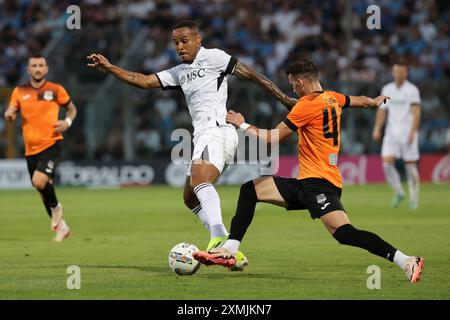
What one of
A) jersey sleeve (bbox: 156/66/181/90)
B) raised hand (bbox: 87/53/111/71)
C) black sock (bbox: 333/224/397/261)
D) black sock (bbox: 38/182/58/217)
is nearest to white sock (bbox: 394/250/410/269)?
black sock (bbox: 333/224/397/261)

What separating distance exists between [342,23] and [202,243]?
1882 centimetres

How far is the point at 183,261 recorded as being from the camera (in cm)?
949

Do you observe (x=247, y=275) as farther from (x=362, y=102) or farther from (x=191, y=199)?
(x=362, y=102)

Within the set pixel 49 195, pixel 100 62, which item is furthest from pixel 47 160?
pixel 100 62

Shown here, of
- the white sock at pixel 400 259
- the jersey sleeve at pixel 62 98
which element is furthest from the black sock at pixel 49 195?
the white sock at pixel 400 259

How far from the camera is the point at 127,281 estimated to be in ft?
29.9

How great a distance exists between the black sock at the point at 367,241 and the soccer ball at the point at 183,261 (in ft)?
4.89

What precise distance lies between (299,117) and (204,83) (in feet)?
4.93

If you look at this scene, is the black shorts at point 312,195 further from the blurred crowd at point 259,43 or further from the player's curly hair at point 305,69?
the blurred crowd at point 259,43

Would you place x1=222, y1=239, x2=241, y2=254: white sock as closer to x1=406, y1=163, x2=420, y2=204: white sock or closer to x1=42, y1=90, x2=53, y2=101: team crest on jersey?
x1=42, y1=90, x2=53, y2=101: team crest on jersey

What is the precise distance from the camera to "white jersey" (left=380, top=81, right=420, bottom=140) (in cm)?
1959

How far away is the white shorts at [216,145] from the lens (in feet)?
33.2

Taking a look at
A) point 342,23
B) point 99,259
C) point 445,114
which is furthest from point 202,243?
point 342,23

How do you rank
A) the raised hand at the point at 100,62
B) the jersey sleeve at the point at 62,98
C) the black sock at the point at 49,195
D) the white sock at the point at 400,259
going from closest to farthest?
the white sock at the point at 400,259, the raised hand at the point at 100,62, the black sock at the point at 49,195, the jersey sleeve at the point at 62,98
